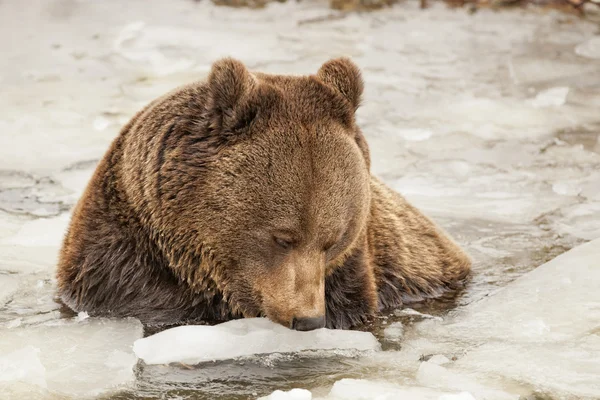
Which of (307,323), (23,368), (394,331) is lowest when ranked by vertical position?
(394,331)

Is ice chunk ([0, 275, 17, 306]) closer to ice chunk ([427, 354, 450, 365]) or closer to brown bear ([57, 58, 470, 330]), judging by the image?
brown bear ([57, 58, 470, 330])

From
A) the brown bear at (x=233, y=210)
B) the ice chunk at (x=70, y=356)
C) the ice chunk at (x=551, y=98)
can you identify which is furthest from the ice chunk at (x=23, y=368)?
the ice chunk at (x=551, y=98)

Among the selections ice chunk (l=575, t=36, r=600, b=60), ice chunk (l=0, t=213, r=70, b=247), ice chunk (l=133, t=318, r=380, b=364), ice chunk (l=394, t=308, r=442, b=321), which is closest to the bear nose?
ice chunk (l=133, t=318, r=380, b=364)

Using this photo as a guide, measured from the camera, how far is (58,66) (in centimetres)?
1110

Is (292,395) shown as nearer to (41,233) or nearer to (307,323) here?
(307,323)

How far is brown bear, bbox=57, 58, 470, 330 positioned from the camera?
172 inches

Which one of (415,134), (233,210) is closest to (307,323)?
(233,210)

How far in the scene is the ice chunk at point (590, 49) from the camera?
1244 cm

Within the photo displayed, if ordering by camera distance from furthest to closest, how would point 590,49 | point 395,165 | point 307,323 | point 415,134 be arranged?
point 590,49
point 415,134
point 395,165
point 307,323

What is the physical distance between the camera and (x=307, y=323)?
4289 millimetres

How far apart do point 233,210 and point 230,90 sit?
58 cm

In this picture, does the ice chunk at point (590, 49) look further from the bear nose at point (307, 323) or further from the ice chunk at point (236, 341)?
the bear nose at point (307, 323)

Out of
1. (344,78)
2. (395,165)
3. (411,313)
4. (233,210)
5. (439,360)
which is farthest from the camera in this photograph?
(395,165)

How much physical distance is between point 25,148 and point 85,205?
3.74m
